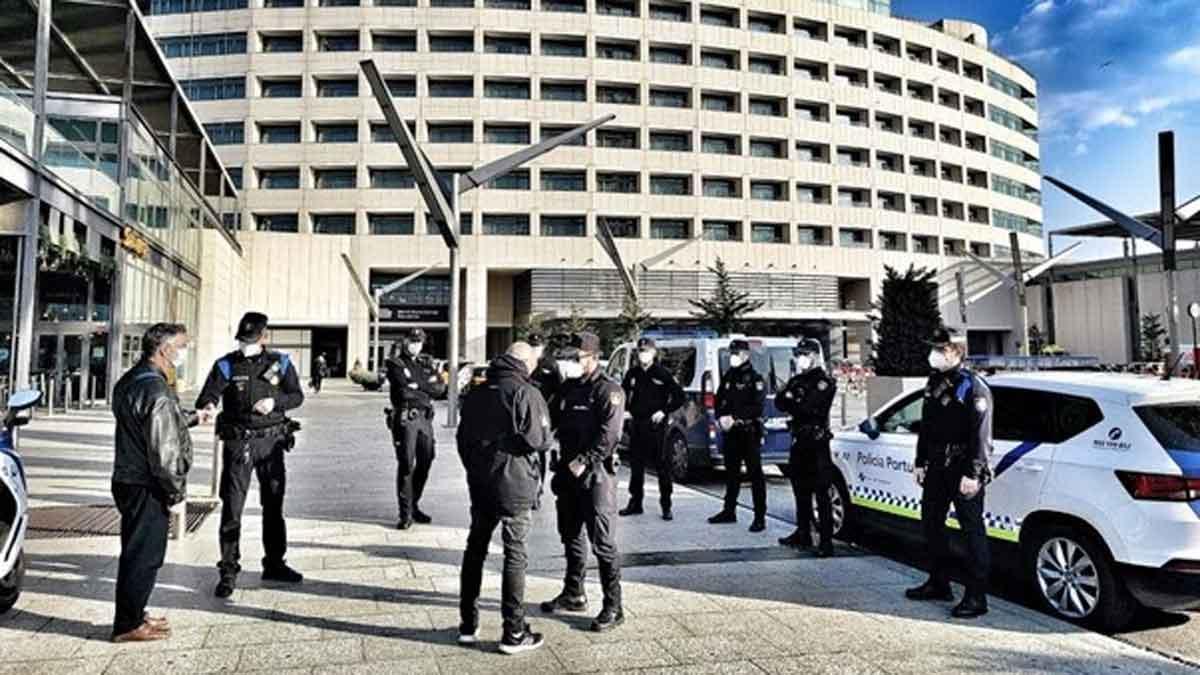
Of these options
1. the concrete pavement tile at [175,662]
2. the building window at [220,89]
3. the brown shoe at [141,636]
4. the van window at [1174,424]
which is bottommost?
the concrete pavement tile at [175,662]

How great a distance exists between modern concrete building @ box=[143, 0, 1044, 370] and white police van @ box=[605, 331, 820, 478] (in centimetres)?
3206

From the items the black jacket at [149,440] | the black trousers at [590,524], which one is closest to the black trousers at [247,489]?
the black jacket at [149,440]

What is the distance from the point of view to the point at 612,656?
153 inches

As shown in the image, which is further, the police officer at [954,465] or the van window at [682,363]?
the van window at [682,363]

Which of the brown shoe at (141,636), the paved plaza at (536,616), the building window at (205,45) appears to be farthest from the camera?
the building window at (205,45)

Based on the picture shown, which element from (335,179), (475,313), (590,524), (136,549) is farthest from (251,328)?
(335,179)

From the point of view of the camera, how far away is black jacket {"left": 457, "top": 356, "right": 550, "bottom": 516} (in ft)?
13.0

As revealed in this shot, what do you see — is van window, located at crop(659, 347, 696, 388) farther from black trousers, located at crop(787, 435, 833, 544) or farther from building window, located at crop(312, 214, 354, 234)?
building window, located at crop(312, 214, 354, 234)

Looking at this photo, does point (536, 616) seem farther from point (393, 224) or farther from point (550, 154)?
point (393, 224)

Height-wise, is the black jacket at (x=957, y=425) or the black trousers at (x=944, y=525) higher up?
the black jacket at (x=957, y=425)

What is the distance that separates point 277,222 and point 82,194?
28601 millimetres

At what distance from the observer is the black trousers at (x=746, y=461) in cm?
697

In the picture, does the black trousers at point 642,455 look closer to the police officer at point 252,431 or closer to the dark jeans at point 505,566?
the police officer at point 252,431

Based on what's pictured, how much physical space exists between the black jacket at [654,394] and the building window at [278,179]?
4111 centimetres
